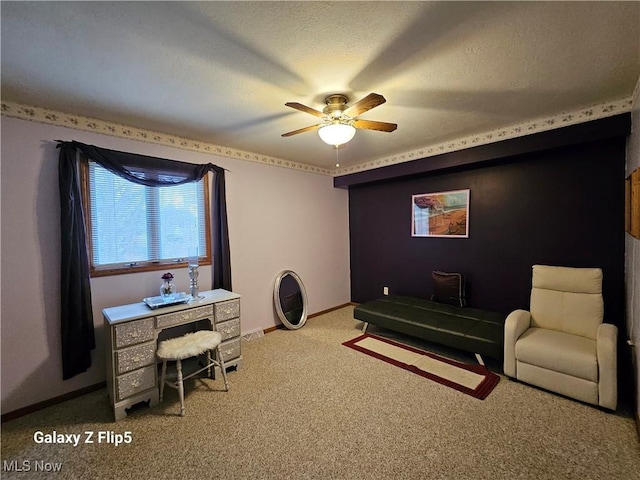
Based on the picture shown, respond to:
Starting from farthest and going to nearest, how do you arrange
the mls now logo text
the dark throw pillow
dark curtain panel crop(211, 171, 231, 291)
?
the dark throw pillow
dark curtain panel crop(211, 171, 231, 291)
the mls now logo text

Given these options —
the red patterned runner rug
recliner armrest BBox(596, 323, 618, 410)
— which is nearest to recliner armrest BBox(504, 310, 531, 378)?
the red patterned runner rug

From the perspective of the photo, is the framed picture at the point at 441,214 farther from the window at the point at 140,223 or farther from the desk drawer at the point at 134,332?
the desk drawer at the point at 134,332

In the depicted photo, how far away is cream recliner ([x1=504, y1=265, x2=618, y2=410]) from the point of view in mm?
2014

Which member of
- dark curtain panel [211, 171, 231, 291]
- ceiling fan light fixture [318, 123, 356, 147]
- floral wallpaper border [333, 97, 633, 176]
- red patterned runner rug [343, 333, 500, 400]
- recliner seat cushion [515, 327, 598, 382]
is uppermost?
floral wallpaper border [333, 97, 633, 176]

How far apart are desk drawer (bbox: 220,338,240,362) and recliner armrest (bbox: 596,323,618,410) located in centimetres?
304

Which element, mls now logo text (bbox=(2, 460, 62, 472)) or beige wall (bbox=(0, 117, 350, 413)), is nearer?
mls now logo text (bbox=(2, 460, 62, 472))

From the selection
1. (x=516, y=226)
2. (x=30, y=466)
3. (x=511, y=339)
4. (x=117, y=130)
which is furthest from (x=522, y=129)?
(x=30, y=466)

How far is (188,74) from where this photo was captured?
1786mm

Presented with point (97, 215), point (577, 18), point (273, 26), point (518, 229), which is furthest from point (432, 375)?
point (97, 215)

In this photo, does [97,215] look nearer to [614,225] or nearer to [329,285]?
[329,285]

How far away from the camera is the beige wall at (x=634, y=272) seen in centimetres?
192

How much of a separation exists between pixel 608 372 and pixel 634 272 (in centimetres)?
83

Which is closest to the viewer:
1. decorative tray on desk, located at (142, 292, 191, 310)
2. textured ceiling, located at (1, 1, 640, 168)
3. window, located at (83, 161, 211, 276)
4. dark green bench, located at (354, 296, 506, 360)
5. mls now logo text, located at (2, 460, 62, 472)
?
textured ceiling, located at (1, 1, 640, 168)

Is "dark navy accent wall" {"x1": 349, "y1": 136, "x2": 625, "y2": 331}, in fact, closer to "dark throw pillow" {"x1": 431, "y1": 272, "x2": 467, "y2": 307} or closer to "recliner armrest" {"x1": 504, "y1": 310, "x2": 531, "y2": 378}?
"dark throw pillow" {"x1": 431, "y1": 272, "x2": 467, "y2": 307}
